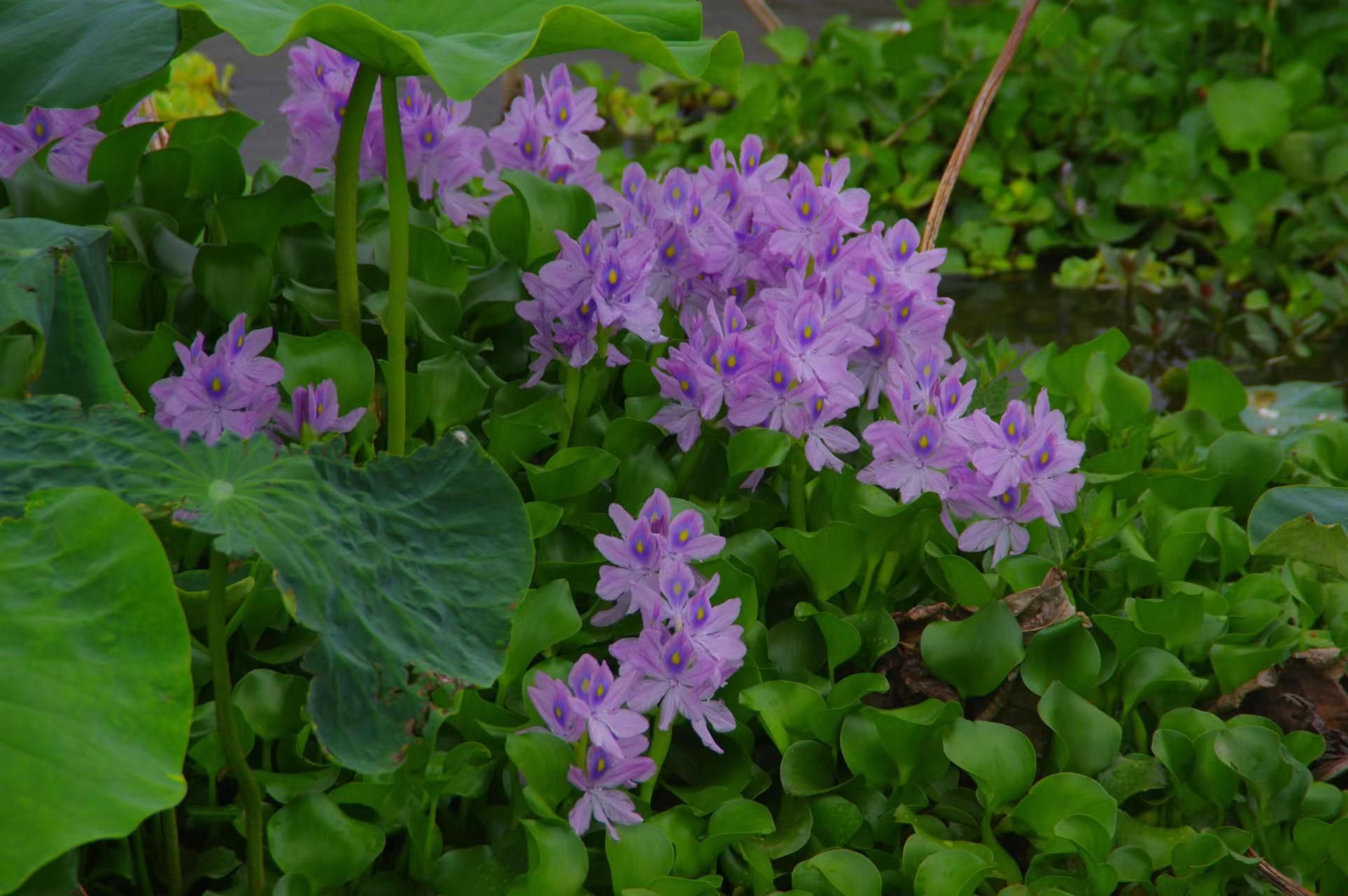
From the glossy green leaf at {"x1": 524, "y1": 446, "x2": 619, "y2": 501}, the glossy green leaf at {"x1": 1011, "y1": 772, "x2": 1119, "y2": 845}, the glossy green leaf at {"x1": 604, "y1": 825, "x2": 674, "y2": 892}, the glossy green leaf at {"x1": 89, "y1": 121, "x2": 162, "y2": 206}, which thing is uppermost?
the glossy green leaf at {"x1": 89, "y1": 121, "x2": 162, "y2": 206}

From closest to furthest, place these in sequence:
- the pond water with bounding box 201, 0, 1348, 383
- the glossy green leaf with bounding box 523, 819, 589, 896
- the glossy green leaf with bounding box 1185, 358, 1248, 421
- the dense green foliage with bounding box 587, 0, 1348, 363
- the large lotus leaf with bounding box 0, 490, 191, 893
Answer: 1. the large lotus leaf with bounding box 0, 490, 191, 893
2. the glossy green leaf with bounding box 523, 819, 589, 896
3. the glossy green leaf with bounding box 1185, 358, 1248, 421
4. the pond water with bounding box 201, 0, 1348, 383
5. the dense green foliage with bounding box 587, 0, 1348, 363

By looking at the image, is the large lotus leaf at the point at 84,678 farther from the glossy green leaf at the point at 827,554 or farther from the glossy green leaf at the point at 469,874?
the glossy green leaf at the point at 827,554

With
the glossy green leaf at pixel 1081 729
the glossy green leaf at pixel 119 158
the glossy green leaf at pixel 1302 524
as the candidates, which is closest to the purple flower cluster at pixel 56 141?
the glossy green leaf at pixel 119 158

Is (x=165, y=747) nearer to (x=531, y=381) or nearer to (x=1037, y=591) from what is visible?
(x=531, y=381)

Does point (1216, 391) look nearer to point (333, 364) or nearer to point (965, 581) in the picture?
point (965, 581)

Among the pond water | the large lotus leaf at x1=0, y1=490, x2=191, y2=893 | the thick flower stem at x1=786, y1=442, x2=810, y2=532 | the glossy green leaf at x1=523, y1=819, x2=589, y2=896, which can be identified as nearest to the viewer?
the large lotus leaf at x1=0, y1=490, x2=191, y2=893

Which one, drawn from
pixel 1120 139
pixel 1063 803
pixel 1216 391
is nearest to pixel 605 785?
pixel 1063 803

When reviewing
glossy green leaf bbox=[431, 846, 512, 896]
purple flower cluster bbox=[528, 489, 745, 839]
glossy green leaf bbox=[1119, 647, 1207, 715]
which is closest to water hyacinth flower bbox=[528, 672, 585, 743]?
purple flower cluster bbox=[528, 489, 745, 839]

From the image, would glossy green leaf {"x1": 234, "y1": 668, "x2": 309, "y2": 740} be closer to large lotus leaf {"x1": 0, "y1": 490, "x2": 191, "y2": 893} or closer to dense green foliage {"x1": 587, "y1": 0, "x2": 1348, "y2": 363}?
large lotus leaf {"x1": 0, "y1": 490, "x2": 191, "y2": 893}
